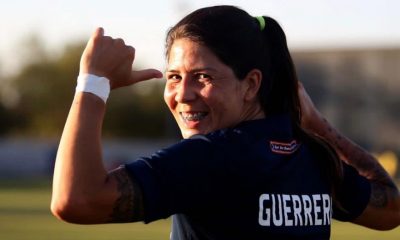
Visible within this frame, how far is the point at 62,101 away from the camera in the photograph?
247 feet

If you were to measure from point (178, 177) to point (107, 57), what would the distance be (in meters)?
0.43

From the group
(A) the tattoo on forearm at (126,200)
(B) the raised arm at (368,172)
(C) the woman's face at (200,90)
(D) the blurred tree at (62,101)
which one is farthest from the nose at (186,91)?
(D) the blurred tree at (62,101)

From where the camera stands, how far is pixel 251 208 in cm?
372

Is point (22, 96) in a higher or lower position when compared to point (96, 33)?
lower

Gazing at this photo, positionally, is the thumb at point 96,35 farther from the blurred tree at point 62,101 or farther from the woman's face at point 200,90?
the blurred tree at point 62,101

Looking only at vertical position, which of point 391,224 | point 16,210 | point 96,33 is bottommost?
point 16,210

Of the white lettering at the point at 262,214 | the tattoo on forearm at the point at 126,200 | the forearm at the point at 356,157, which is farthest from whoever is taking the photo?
the forearm at the point at 356,157

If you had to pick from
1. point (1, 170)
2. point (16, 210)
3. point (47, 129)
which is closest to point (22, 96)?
point (47, 129)

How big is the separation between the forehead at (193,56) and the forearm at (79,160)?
0.40 meters

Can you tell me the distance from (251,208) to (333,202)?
688mm

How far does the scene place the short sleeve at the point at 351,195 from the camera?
14.4 ft

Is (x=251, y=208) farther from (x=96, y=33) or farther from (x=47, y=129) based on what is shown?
(x=47, y=129)

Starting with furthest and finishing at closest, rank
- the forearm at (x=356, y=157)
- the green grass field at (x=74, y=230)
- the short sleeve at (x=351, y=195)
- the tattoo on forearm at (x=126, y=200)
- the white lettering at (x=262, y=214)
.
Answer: the green grass field at (x=74, y=230) → the forearm at (x=356, y=157) → the short sleeve at (x=351, y=195) → the white lettering at (x=262, y=214) → the tattoo on forearm at (x=126, y=200)

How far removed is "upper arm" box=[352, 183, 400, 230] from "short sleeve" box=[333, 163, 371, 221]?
44 millimetres
